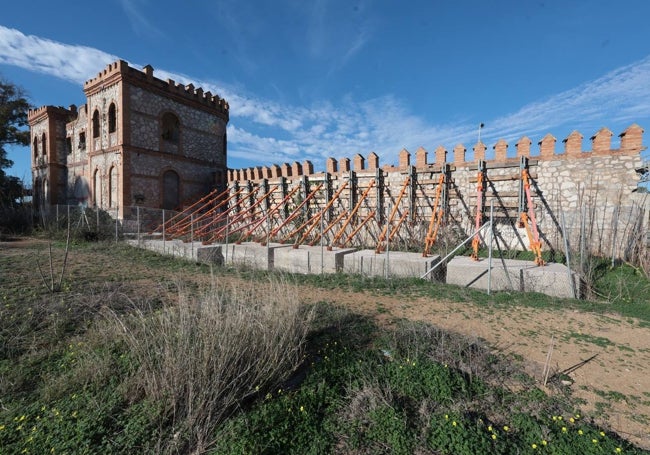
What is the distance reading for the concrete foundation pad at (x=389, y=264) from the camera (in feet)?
25.1

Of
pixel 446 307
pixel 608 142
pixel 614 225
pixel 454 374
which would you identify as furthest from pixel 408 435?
pixel 608 142

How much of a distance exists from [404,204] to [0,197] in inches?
1008

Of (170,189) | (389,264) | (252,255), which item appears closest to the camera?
(389,264)

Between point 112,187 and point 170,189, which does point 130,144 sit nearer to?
point 112,187

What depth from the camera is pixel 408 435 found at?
7.91ft

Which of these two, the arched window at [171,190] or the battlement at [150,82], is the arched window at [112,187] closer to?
the arched window at [171,190]

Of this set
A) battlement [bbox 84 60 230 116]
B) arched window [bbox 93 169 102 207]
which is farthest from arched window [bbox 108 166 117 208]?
battlement [bbox 84 60 230 116]

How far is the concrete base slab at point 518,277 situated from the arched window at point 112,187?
17122 millimetres

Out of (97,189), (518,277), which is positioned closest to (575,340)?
(518,277)

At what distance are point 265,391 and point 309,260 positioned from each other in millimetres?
6008

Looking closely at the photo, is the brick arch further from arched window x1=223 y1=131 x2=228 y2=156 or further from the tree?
the tree

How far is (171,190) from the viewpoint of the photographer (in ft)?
57.1

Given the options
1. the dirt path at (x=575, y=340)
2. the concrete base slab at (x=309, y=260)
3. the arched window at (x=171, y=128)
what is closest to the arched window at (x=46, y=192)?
the arched window at (x=171, y=128)

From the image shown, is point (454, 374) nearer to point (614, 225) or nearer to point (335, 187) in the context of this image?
point (614, 225)
